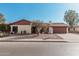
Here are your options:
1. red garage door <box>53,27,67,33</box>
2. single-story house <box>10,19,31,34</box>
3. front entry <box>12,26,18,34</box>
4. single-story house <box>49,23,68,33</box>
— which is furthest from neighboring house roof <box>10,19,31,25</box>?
red garage door <box>53,27,67,33</box>

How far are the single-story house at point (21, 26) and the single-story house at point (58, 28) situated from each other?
0.91 meters

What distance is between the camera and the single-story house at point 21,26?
307 inches

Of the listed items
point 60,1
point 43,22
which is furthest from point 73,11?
point 43,22

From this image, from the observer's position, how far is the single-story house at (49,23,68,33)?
25.5ft

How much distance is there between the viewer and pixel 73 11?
7.61 m

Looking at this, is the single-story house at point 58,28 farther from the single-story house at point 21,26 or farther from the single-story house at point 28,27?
the single-story house at point 21,26

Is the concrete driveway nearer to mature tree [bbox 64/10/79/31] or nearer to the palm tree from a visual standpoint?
mature tree [bbox 64/10/79/31]

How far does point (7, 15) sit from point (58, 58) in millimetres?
3206

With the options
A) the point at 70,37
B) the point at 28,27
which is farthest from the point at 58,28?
the point at 28,27

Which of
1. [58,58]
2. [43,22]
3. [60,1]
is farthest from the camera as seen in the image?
[43,22]

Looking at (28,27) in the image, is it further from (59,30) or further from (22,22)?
(59,30)

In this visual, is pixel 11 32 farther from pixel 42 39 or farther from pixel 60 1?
pixel 60 1

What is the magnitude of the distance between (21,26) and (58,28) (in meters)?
1.54

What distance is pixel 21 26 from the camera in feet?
25.9
